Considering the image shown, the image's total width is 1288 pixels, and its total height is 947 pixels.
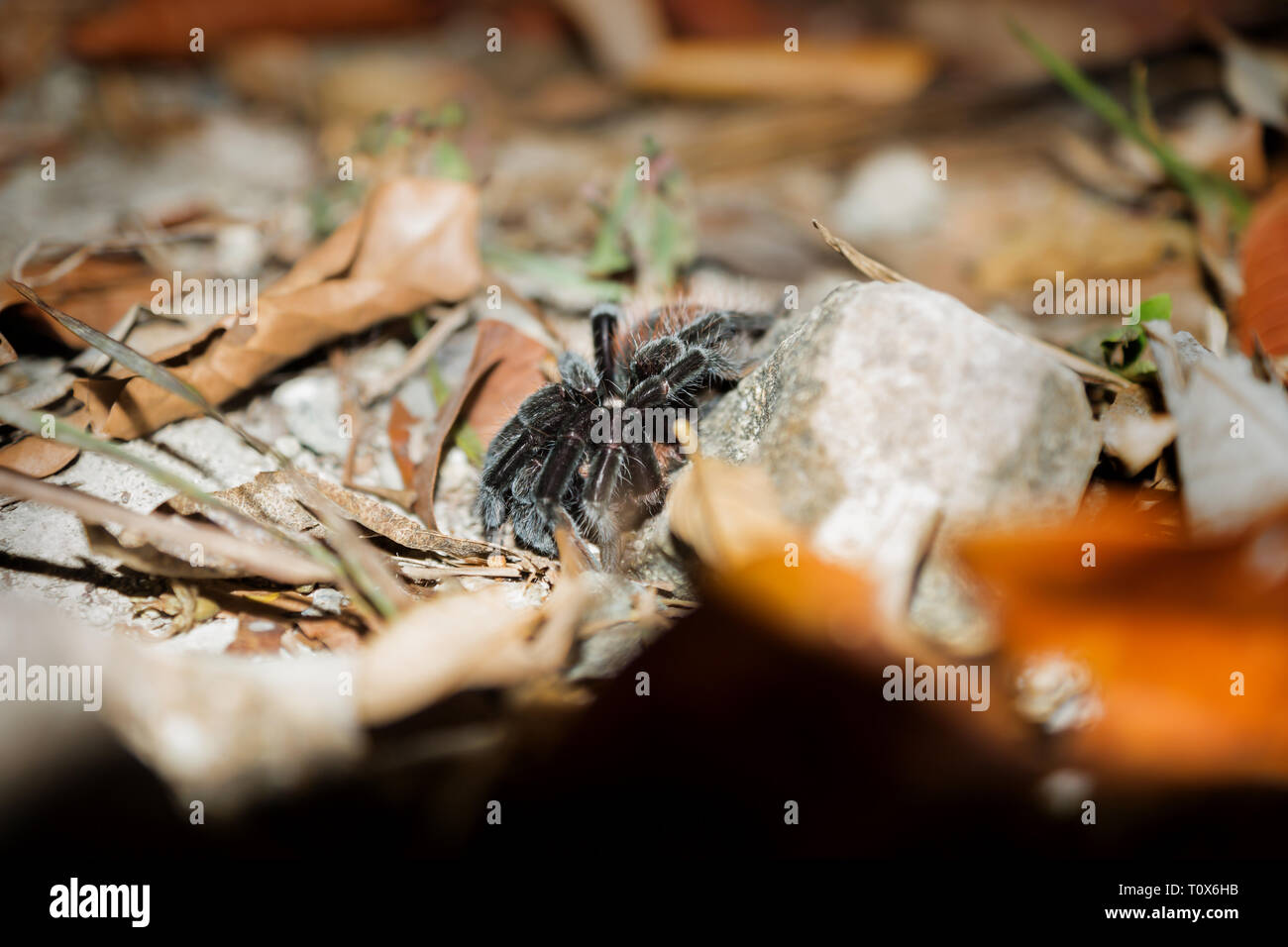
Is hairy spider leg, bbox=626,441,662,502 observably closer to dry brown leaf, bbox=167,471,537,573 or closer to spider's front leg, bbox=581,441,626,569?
spider's front leg, bbox=581,441,626,569

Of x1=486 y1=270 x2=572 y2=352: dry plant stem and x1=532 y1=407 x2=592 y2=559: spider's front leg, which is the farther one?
x1=486 y1=270 x2=572 y2=352: dry plant stem

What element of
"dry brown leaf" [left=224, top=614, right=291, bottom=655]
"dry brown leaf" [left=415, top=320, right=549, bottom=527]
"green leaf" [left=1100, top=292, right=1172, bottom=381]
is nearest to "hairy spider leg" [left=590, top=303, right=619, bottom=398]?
"dry brown leaf" [left=415, top=320, right=549, bottom=527]

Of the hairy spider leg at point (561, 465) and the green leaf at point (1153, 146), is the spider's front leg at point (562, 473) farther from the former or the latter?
the green leaf at point (1153, 146)

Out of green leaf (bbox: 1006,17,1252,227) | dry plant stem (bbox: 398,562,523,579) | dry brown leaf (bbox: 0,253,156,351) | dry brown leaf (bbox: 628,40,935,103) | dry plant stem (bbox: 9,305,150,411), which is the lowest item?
dry plant stem (bbox: 398,562,523,579)

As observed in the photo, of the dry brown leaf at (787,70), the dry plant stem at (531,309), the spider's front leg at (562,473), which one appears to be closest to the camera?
the spider's front leg at (562,473)

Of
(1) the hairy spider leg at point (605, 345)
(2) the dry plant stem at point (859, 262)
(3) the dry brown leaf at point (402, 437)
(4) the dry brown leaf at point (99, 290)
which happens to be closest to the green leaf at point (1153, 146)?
(2) the dry plant stem at point (859, 262)
